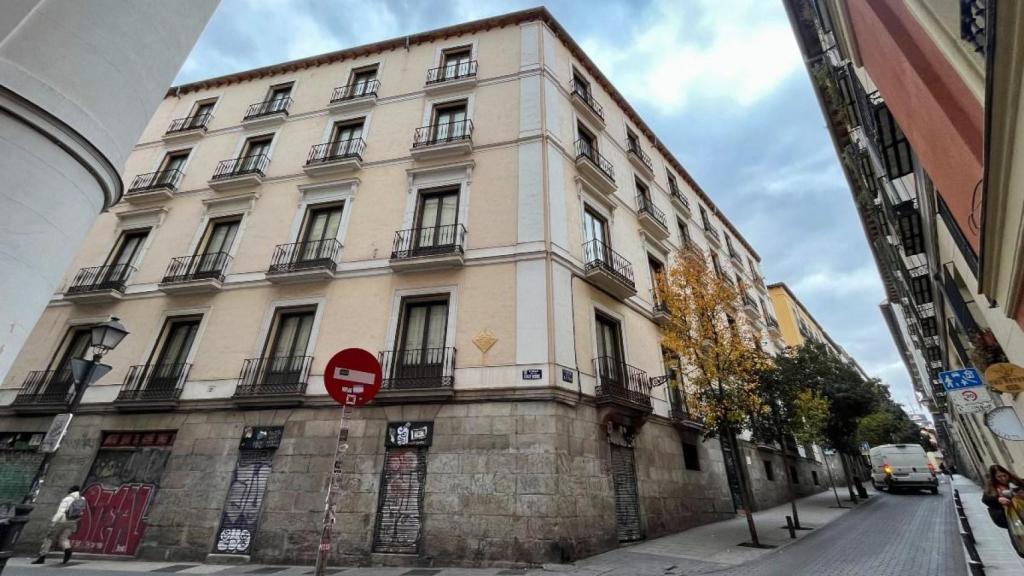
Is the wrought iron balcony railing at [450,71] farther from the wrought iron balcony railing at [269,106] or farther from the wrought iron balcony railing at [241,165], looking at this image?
the wrought iron balcony railing at [241,165]

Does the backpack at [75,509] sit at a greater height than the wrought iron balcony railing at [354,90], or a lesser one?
lesser

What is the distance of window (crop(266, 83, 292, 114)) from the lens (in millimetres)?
17109

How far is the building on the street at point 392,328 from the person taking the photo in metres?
9.46

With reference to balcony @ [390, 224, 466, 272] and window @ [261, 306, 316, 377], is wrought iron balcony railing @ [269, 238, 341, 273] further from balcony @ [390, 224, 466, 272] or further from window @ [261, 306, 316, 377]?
balcony @ [390, 224, 466, 272]

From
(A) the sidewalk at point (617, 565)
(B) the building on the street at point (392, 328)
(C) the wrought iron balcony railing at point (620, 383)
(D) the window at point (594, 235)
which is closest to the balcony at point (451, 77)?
(B) the building on the street at point (392, 328)

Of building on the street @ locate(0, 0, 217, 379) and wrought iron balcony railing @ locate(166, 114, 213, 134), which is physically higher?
wrought iron balcony railing @ locate(166, 114, 213, 134)

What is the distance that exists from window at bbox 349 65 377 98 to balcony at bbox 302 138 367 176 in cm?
228

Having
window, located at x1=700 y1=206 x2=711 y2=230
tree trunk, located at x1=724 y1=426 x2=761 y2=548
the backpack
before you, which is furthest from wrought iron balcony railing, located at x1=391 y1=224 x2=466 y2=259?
window, located at x1=700 y1=206 x2=711 y2=230

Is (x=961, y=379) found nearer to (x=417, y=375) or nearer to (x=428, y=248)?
(x=417, y=375)

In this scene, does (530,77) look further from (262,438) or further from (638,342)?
(262,438)

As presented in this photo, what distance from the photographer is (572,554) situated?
851 centimetres

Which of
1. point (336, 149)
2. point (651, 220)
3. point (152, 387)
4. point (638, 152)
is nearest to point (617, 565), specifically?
point (651, 220)

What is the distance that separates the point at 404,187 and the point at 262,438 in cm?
788

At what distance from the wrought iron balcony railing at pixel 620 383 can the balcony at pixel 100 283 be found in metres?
15.0
